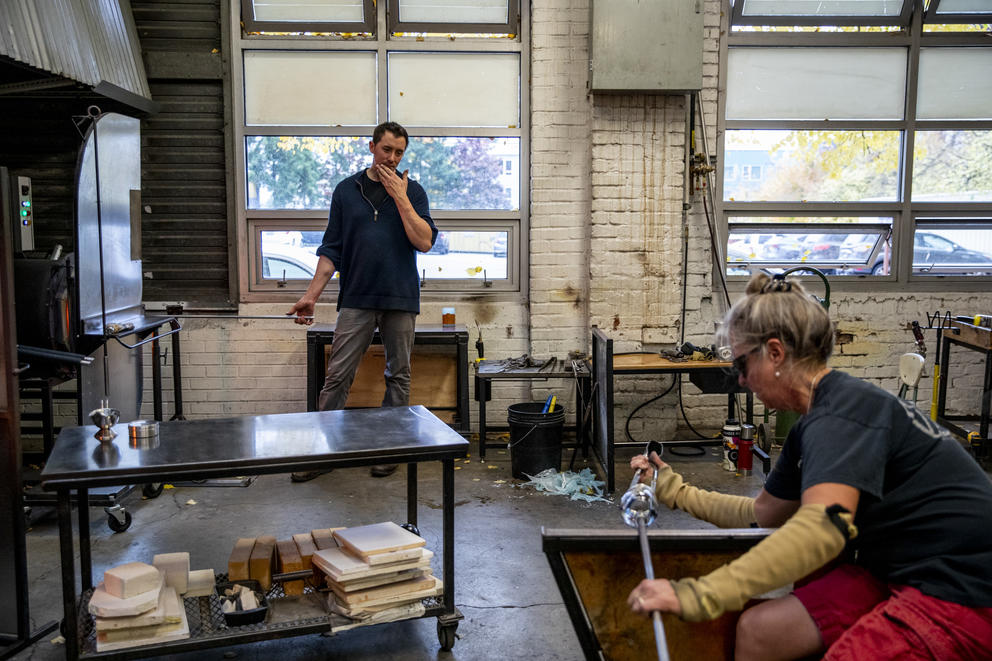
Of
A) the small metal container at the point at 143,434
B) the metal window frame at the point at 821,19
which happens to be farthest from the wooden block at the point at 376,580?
the metal window frame at the point at 821,19

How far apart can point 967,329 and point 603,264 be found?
2.31 m

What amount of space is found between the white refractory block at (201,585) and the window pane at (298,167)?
333 cm

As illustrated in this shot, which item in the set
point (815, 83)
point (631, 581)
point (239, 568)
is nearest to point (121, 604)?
point (239, 568)

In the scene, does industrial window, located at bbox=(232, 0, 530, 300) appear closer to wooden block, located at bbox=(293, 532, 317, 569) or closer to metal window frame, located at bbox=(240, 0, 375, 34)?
metal window frame, located at bbox=(240, 0, 375, 34)

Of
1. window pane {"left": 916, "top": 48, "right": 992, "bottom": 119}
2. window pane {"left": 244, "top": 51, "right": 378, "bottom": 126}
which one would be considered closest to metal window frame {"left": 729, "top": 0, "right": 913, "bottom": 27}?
window pane {"left": 916, "top": 48, "right": 992, "bottom": 119}

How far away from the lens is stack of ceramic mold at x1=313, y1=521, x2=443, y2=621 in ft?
8.91

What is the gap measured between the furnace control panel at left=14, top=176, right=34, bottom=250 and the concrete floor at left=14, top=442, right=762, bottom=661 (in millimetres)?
1784

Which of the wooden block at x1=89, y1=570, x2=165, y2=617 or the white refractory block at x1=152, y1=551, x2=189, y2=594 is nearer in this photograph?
the wooden block at x1=89, y1=570, x2=165, y2=617

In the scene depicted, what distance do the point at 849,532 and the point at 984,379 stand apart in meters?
4.54

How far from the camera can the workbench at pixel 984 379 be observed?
16.3 feet

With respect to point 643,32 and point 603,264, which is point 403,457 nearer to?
point 603,264

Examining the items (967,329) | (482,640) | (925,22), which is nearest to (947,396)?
(967,329)

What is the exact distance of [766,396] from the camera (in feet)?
6.28

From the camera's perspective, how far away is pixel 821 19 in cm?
572
